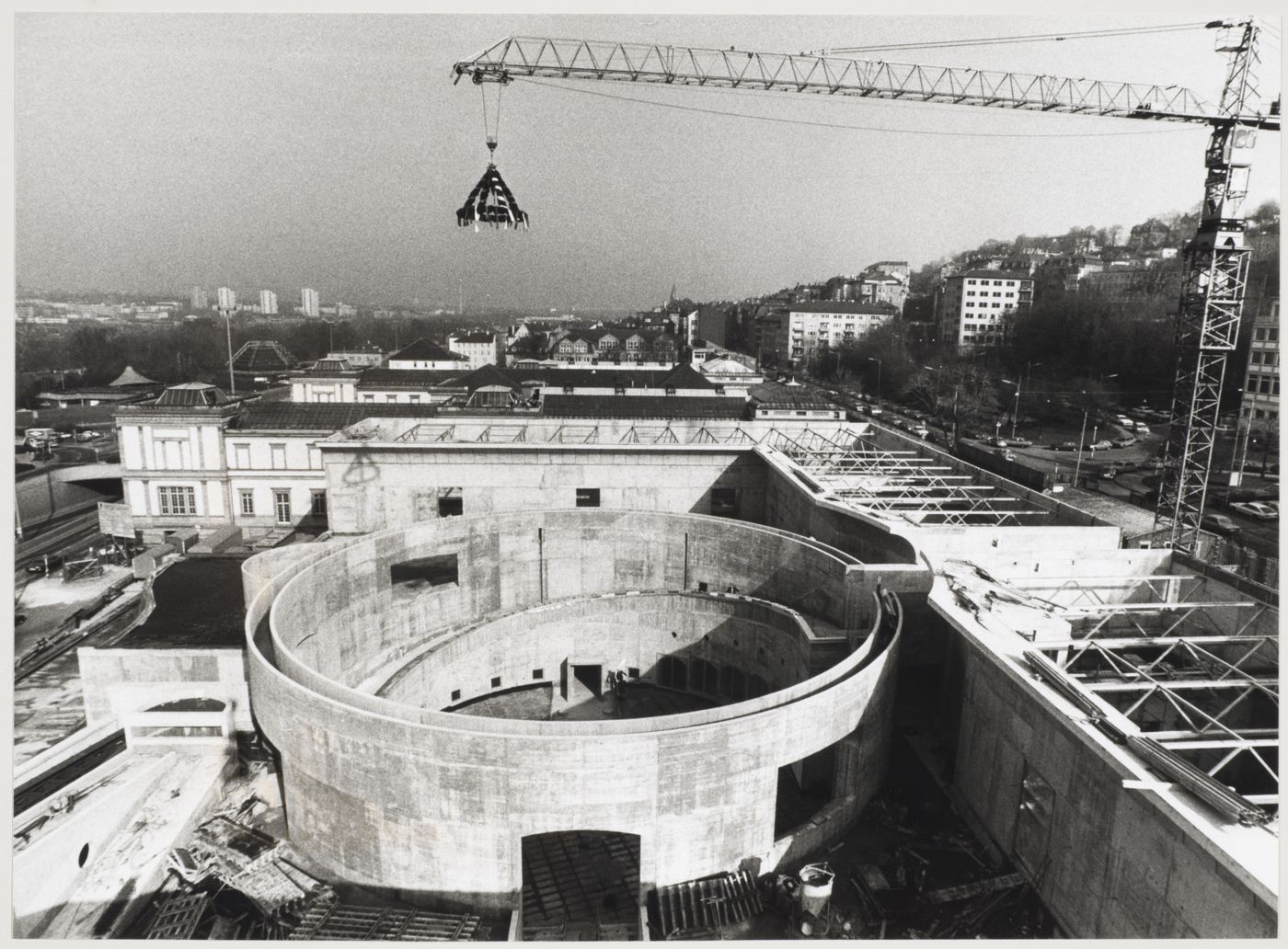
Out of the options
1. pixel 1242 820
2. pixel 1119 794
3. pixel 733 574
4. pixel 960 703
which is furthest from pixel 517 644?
pixel 1242 820

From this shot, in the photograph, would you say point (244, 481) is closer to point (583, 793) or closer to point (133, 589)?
point (133, 589)

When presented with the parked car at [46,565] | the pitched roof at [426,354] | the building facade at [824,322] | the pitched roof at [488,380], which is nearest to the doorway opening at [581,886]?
the parked car at [46,565]

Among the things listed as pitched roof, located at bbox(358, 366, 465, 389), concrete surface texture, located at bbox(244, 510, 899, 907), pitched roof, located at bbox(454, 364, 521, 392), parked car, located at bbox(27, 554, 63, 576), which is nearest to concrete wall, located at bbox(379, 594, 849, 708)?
concrete surface texture, located at bbox(244, 510, 899, 907)

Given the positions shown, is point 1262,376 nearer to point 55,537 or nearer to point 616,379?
point 616,379

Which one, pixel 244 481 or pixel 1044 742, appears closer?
pixel 1044 742

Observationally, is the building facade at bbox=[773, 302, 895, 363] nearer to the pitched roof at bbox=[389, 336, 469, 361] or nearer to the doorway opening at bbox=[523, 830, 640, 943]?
the pitched roof at bbox=[389, 336, 469, 361]

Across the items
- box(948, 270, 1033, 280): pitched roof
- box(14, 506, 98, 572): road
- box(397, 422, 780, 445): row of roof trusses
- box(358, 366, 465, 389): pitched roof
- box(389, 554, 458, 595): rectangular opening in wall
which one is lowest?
box(14, 506, 98, 572): road

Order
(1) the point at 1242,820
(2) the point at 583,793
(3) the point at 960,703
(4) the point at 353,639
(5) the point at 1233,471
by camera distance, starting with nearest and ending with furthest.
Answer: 1. (1) the point at 1242,820
2. (2) the point at 583,793
3. (3) the point at 960,703
4. (4) the point at 353,639
5. (5) the point at 1233,471
